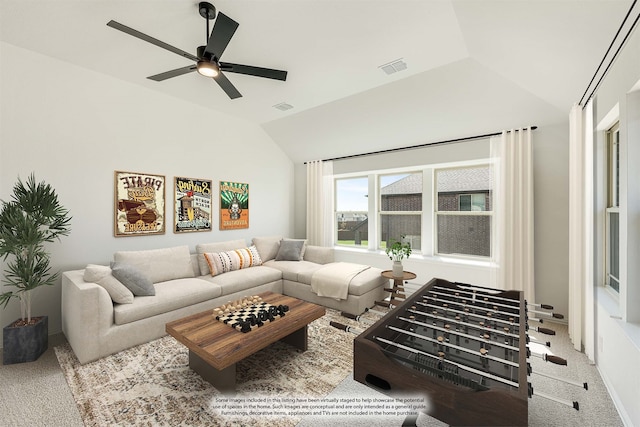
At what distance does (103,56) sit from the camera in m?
2.81

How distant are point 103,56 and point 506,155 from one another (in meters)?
4.74

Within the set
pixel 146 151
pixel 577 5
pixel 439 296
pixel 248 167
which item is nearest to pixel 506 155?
pixel 577 5

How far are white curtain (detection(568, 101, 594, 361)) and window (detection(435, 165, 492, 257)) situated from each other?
4.04 feet

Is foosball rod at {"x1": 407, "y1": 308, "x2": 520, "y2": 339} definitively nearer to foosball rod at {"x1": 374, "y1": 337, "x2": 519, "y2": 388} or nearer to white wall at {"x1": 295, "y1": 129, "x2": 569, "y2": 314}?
foosball rod at {"x1": 374, "y1": 337, "x2": 519, "y2": 388}

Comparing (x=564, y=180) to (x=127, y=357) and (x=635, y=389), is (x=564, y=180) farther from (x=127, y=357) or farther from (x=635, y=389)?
(x=127, y=357)

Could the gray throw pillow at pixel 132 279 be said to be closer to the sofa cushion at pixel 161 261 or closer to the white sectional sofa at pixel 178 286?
the white sectional sofa at pixel 178 286

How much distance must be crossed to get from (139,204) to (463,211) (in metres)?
4.58

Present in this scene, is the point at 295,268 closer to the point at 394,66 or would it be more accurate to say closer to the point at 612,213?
the point at 394,66

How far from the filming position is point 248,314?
7.82 ft

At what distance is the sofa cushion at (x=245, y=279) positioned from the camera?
3447mm

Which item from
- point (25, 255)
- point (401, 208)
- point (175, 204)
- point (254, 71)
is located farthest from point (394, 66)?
point (25, 255)

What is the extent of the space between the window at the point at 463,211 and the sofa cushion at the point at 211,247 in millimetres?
3233

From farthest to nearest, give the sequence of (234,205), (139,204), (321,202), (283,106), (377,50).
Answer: (321,202) < (234,205) < (283,106) < (139,204) < (377,50)

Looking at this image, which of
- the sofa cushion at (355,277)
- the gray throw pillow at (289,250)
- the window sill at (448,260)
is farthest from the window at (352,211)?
the sofa cushion at (355,277)
